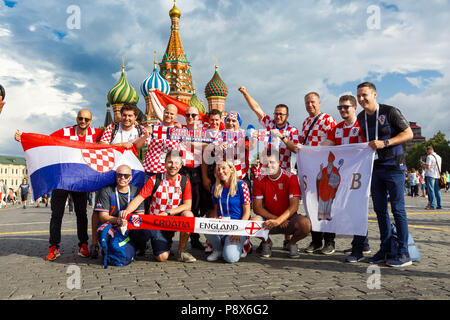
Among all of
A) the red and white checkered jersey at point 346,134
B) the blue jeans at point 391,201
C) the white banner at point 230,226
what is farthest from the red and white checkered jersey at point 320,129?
the white banner at point 230,226

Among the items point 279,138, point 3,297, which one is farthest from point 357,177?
point 3,297

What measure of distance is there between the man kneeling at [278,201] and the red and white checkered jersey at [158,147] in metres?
1.60

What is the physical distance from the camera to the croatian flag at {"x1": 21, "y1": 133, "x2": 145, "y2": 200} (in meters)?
5.85

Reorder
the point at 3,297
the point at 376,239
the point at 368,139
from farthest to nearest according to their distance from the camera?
the point at 376,239 < the point at 368,139 < the point at 3,297

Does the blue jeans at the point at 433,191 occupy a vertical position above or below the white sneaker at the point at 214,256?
above

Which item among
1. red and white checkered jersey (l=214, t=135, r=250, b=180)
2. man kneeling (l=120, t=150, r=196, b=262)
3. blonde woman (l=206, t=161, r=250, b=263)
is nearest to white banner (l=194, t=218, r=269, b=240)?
blonde woman (l=206, t=161, r=250, b=263)

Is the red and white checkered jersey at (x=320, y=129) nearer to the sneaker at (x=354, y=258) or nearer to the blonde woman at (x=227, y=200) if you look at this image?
the blonde woman at (x=227, y=200)

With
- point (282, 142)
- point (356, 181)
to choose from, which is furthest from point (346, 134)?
point (282, 142)

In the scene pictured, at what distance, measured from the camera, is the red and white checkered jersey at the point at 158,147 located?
609 cm

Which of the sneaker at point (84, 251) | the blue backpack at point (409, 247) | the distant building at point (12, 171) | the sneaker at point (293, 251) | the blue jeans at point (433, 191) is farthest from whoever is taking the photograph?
the distant building at point (12, 171)
